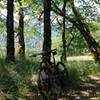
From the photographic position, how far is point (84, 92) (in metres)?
12.1

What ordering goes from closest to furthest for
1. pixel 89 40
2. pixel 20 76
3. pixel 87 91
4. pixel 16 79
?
pixel 16 79 → pixel 20 76 → pixel 87 91 → pixel 89 40

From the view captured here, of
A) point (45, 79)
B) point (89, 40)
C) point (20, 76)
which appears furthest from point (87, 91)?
point (89, 40)

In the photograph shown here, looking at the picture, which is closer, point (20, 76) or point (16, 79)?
point (16, 79)

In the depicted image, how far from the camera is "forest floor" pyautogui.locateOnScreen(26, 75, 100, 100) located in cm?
1084

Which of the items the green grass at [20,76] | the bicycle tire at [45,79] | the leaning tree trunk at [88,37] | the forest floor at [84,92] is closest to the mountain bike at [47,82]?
the bicycle tire at [45,79]

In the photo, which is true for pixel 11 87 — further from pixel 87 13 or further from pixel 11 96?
pixel 87 13

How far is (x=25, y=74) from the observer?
38.0 feet

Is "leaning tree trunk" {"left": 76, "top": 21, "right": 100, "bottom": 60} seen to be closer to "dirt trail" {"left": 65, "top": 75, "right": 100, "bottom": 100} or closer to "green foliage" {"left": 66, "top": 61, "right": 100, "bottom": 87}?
"green foliage" {"left": 66, "top": 61, "right": 100, "bottom": 87}

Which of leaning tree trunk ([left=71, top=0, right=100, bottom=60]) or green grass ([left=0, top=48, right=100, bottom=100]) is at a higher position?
leaning tree trunk ([left=71, top=0, right=100, bottom=60])

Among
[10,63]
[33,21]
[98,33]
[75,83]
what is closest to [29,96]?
[10,63]

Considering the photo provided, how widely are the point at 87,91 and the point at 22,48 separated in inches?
474


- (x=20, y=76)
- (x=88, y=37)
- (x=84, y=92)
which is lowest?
(x=84, y=92)

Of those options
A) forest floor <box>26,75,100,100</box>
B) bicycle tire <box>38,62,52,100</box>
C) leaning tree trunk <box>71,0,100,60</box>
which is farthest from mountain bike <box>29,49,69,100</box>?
leaning tree trunk <box>71,0,100,60</box>

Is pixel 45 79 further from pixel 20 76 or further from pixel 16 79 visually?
pixel 20 76
